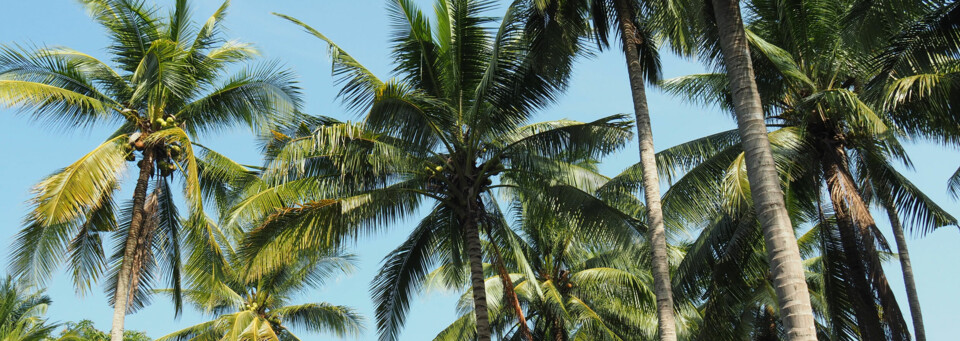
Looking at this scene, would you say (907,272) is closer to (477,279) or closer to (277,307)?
(477,279)

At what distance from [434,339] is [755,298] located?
7586mm

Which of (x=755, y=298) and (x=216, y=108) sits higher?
(x=216, y=108)

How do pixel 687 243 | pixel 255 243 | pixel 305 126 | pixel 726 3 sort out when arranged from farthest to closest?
pixel 687 243, pixel 305 126, pixel 255 243, pixel 726 3

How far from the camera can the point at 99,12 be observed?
15.2 m

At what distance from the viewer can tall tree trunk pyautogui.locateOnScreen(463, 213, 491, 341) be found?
13367 mm

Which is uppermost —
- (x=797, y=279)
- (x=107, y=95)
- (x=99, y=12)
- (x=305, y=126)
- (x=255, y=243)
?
(x=99, y=12)

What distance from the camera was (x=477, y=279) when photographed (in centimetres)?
1378

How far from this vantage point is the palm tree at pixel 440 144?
13.2m

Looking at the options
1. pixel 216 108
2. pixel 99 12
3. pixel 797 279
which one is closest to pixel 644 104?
pixel 797 279

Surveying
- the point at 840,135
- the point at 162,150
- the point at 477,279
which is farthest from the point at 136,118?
the point at 840,135

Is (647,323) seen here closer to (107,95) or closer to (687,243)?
(687,243)

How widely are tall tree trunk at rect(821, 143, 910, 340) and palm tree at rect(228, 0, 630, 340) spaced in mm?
3278

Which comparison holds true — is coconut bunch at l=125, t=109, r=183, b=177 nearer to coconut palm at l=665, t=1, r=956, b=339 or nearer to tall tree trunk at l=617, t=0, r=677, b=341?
tall tree trunk at l=617, t=0, r=677, b=341

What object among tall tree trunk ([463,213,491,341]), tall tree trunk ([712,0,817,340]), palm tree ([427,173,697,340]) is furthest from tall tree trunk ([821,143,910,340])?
tall tree trunk ([463,213,491,341])
